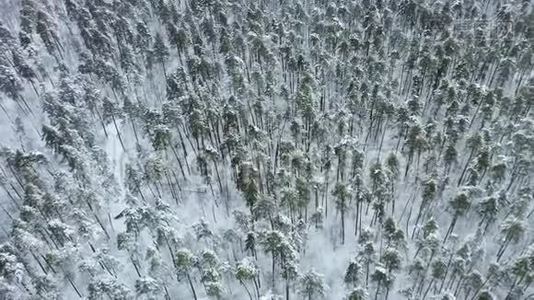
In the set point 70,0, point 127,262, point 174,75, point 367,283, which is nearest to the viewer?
point 367,283

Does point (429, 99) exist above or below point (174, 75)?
above

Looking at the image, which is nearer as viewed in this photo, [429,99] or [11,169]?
[11,169]

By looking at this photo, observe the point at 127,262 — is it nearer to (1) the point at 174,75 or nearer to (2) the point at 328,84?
(1) the point at 174,75

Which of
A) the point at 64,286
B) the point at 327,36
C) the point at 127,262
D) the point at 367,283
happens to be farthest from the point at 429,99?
the point at 64,286

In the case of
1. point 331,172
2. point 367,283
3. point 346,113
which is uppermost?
point 346,113

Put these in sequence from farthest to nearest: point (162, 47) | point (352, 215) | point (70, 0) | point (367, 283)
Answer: point (70, 0) → point (162, 47) → point (352, 215) → point (367, 283)

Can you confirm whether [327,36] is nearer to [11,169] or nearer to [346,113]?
[346,113]
